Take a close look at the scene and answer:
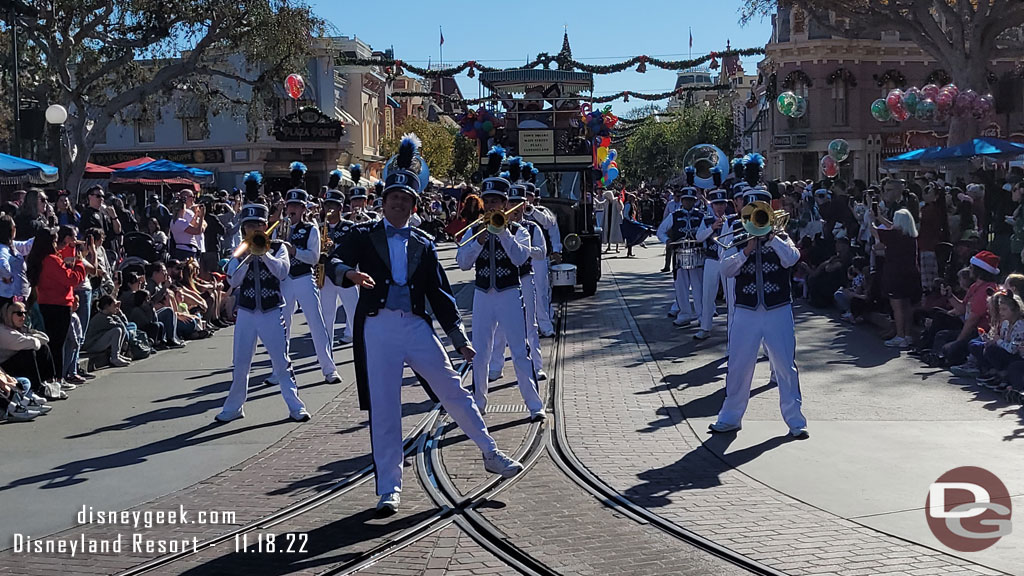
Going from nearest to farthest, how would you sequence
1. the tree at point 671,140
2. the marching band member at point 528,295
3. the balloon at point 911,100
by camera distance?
the marching band member at point 528,295
the balloon at point 911,100
the tree at point 671,140

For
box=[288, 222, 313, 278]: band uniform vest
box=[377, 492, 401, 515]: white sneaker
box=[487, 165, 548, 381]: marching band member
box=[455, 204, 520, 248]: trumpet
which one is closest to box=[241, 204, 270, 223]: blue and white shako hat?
box=[288, 222, 313, 278]: band uniform vest

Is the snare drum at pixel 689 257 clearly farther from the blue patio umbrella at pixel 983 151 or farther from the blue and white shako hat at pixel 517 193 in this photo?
the blue patio umbrella at pixel 983 151

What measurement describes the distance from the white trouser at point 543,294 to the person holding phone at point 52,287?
528cm

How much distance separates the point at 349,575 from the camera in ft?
18.5

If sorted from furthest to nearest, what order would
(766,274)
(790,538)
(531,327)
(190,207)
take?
(190,207) < (531,327) < (766,274) < (790,538)

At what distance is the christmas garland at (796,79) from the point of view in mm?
49656

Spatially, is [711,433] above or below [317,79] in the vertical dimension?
below

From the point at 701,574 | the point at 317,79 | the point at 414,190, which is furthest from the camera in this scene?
the point at 317,79

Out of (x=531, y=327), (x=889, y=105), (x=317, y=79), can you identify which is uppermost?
(x=317, y=79)

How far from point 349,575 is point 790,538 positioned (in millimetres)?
2366

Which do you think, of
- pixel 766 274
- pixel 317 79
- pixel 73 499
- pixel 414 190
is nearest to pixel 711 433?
pixel 766 274

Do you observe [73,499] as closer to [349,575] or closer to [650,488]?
[349,575]

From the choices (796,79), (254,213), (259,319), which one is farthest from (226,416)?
(796,79)

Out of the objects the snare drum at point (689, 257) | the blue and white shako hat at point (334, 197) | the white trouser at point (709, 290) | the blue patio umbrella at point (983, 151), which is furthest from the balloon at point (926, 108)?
the blue and white shako hat at point (334, 197)
